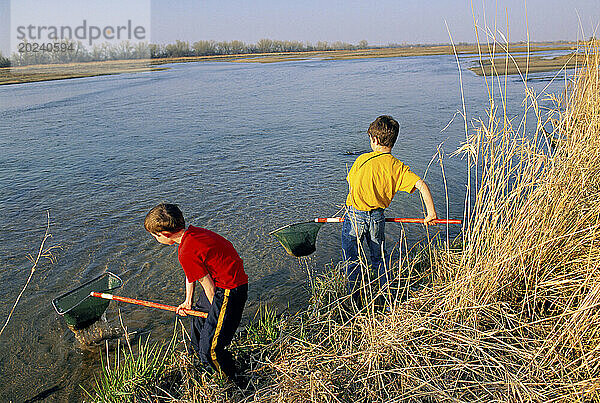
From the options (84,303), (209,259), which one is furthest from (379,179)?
(84,303)

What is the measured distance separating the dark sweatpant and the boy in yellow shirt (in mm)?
1031

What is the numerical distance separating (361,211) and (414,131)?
28.3 feet

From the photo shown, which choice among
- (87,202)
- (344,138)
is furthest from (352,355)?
(344,138)

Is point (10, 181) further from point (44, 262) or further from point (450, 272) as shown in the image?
point (450, 272)

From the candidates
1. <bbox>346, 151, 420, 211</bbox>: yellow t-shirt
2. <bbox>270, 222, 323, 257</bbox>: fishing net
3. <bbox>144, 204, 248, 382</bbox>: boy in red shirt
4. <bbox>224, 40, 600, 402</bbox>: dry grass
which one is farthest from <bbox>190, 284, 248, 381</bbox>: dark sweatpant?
<bbox>270, 222, 323, 257</bbox>: fishing net

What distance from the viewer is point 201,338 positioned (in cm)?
303

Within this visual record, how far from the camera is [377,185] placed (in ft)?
12.3

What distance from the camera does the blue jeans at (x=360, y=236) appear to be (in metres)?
3.89

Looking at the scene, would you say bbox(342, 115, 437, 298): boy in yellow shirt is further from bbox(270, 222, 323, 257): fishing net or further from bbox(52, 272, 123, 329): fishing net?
bbox(52, 272, 123, 329): fishing net

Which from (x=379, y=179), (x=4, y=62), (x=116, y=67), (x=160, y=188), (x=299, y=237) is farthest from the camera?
(x=4, y=62)

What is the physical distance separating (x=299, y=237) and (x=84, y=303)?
2.10 meters

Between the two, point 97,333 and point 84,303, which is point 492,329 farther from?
point 97,333

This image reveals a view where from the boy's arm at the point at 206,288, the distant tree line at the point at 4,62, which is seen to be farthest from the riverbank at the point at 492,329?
the distant tree line at the point at 4,62

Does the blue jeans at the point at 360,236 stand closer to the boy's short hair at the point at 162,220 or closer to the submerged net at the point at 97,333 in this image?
the boy's short hair at the point at 162,220
